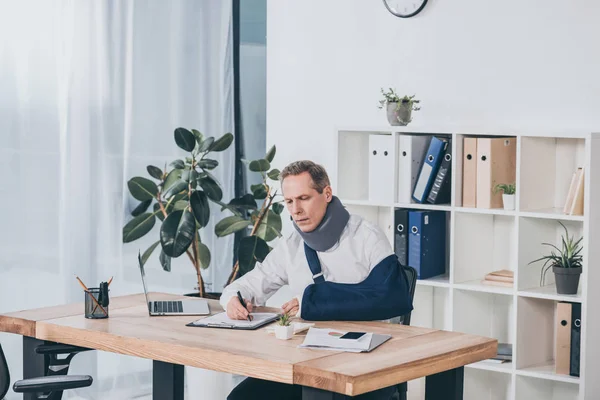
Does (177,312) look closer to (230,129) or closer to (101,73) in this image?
(101,73)

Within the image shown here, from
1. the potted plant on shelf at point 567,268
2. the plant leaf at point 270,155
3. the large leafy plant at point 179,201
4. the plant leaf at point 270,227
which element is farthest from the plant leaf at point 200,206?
the potted plant on shelf at point 567,268

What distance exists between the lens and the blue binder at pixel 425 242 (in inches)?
188

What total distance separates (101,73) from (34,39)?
0.45 metres

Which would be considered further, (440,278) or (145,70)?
(145,70)

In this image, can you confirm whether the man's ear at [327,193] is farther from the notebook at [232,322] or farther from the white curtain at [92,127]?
the white curtain at [92,127]

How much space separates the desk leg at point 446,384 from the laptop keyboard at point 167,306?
1002 mm

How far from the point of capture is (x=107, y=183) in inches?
206

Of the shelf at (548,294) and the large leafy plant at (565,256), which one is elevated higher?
the large leafy plant at (565,256)

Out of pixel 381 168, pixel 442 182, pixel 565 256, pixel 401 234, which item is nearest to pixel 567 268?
pixel 565 256

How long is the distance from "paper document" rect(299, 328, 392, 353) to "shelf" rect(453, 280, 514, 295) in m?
1.44

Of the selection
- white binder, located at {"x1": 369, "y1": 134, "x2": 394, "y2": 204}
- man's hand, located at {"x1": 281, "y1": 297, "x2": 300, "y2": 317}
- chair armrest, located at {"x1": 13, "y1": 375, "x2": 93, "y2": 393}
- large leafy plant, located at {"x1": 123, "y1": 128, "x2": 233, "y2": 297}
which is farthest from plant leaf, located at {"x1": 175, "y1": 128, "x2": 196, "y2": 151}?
chair armrest, located at {"x1": 13, "y1": 375, "x2": 93, "y2": 393}

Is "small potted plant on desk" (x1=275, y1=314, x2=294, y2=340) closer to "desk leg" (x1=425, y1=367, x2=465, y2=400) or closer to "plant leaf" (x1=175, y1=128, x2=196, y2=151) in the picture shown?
"desk leg" (x1=425, y1=367, x2=465, y2=400)

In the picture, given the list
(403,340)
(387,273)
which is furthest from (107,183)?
(403,340)

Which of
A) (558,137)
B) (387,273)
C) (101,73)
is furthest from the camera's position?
(101,73)
